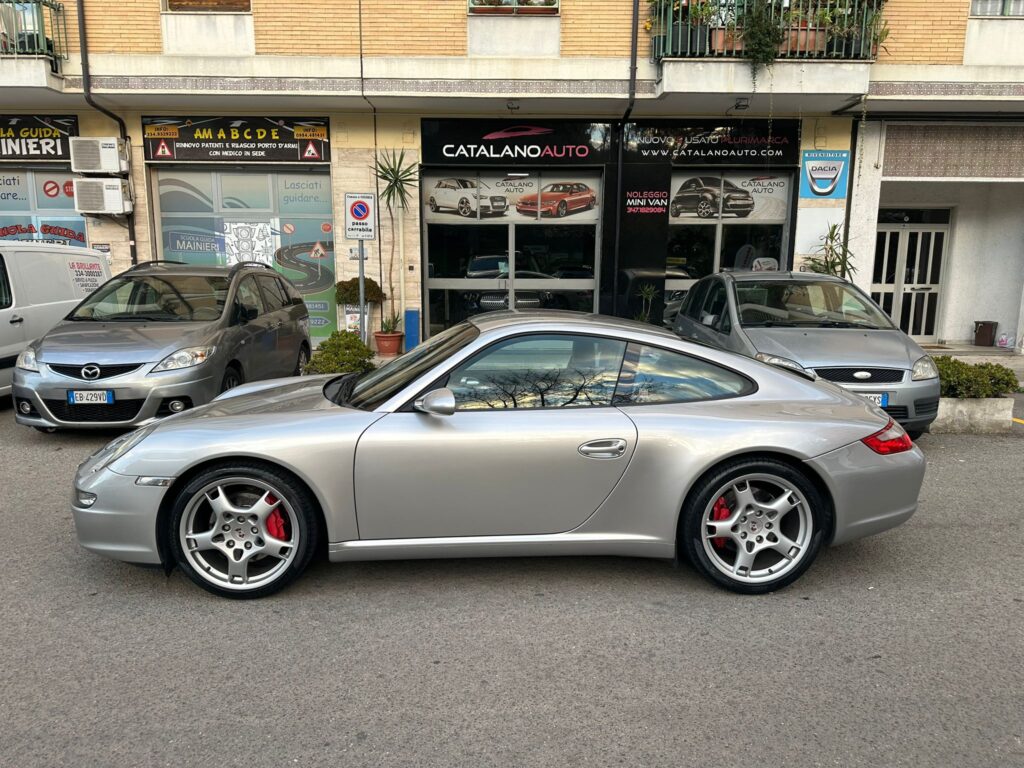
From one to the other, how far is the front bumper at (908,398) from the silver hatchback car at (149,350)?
5.72m

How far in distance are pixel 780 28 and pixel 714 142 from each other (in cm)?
209

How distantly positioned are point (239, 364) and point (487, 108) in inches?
271

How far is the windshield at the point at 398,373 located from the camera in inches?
154

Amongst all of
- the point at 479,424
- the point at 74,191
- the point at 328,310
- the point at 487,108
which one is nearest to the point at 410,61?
the point at 487,108

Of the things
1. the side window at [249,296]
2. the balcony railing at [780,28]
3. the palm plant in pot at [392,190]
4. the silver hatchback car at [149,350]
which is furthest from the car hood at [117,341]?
the balcony railing at [780,28]

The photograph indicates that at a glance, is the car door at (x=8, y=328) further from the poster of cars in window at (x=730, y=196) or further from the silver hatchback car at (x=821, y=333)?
the poster of cars in window at (x=730, y=196)

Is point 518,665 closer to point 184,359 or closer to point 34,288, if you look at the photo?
point 184,359

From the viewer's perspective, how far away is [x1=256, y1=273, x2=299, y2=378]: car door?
8.53 metres

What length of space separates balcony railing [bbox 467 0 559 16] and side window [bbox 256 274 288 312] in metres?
5.78

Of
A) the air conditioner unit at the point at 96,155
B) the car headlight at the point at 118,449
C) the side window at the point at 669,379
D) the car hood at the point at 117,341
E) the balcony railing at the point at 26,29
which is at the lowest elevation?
the car headlight at the point at 118,449

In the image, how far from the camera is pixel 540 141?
12758 mm

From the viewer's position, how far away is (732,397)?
3945 millimetres

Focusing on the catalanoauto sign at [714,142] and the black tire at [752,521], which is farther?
the catalanoauto sign at [714,142]

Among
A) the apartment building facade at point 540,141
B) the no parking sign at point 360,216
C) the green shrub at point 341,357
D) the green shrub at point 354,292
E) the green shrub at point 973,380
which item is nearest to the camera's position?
the green shrub at point 973,380
